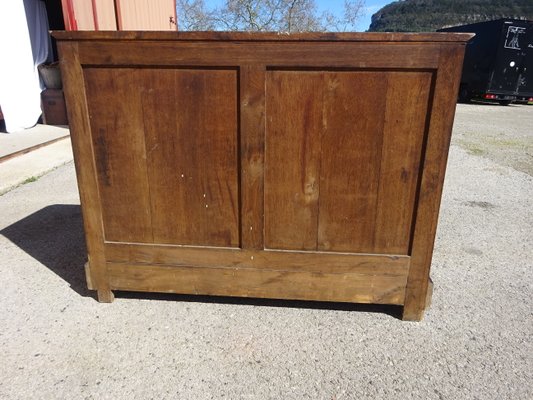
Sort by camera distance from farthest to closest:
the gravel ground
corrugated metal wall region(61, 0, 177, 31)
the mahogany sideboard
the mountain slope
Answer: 1. the mountain slope
2. corrugated metal wall region(61, 0, 177, 31)
3. the mahogany sideboard
4. the gravel ground

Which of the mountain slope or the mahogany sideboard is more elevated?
the mountain slope

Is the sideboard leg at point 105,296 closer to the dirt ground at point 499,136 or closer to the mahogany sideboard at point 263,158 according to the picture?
the mahogany sideboard at point 263,158

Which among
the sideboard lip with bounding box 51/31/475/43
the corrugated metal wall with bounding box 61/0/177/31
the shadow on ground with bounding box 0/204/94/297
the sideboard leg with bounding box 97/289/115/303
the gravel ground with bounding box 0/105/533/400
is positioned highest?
the corrugated metal wall with bounding box 61/0/177/31

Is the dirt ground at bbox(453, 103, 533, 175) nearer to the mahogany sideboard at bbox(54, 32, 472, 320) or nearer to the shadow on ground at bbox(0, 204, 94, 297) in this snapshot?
the mahogany sideboard at bbox(54, 32, 472, 320)

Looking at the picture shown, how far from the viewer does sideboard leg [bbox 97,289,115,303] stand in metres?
2.51

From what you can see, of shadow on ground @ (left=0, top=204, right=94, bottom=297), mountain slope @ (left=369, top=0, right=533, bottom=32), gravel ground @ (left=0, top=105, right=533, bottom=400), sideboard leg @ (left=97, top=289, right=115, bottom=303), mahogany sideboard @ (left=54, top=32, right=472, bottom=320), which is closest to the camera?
gravel ground @ (left=0, top=105, right=533, bottom=400)

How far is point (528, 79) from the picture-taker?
668 inches

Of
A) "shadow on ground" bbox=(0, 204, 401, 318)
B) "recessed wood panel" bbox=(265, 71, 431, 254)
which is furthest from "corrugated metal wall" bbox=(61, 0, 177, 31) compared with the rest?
"recessed wood panel" bbox=(265, 71, 431, 254)

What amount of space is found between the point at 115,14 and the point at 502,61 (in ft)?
48.7

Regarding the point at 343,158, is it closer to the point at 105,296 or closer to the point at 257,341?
the point at 257,341

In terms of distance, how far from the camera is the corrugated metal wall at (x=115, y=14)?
798 cm

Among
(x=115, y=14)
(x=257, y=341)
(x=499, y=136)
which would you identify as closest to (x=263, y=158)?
(x=257, y=341)

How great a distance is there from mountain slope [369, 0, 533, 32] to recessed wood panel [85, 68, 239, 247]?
6314 centimetres

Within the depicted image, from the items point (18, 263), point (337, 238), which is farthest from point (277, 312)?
point (18, 263)
